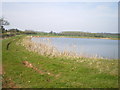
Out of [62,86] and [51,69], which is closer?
[62,86]

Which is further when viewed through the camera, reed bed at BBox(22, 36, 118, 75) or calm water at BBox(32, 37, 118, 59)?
calm water at BBox(32, 37, 118, 59)

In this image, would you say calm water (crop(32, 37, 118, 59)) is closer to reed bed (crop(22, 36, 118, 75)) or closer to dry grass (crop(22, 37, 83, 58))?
dry grass (crop(22, 37, 83, 58))

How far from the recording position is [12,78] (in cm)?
699

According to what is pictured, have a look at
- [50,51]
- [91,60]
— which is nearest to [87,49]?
[50,51]

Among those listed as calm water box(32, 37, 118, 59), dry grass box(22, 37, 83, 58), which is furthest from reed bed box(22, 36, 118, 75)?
calm water box(32, 37, 118, 59)

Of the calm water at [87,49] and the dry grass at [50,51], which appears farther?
the calm water at [87,49]

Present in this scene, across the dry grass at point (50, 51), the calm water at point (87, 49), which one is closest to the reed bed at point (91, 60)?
the dry grass at point (50, 51)

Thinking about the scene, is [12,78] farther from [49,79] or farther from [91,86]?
[91,86]

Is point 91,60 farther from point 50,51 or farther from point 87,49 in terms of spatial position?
point 87,49

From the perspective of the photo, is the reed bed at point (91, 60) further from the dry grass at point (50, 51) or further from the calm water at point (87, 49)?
the calm water at point (87, 49)

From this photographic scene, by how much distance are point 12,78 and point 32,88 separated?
5.29ft

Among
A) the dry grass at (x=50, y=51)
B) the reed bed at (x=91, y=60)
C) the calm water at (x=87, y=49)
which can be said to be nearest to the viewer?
the reed bed at (x=91, y=60)

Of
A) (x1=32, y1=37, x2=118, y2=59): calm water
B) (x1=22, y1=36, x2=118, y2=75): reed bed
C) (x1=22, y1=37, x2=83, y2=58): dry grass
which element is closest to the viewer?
(x1=22, y1=36, x2=118, y2=75): reed bed

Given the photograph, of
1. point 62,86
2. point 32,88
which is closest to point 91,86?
point 62,86
